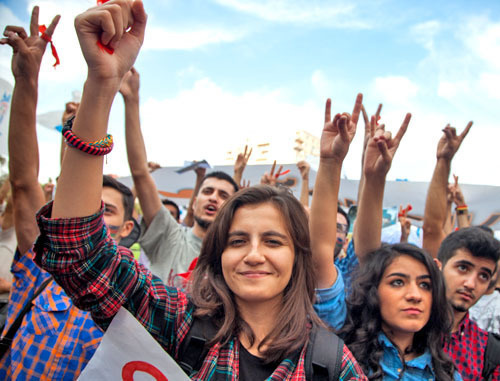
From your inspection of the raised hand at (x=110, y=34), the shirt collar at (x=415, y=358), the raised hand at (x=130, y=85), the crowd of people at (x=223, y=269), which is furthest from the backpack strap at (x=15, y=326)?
the shirt collar at (x=415, y=358)

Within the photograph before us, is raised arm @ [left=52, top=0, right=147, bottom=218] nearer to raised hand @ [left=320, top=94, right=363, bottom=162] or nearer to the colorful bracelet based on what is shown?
the colorful bracelet

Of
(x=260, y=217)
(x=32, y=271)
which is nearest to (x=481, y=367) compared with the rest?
(x=260, y=217)

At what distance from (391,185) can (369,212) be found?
3.39 m

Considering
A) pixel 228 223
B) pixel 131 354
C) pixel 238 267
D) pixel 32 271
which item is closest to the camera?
pixel 131 354

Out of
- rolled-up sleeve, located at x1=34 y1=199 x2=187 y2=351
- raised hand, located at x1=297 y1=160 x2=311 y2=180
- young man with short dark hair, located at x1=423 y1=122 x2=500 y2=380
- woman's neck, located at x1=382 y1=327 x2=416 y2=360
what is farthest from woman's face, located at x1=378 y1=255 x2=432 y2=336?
raised hand, located at x1=297 y1=160 x2=311 y2=180

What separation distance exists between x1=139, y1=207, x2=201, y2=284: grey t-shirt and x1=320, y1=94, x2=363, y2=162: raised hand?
149 cm

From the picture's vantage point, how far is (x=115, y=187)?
2.70 meters

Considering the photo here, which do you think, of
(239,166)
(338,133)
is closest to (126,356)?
(338,133)

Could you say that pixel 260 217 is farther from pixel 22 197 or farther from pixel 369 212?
pixel 22 197

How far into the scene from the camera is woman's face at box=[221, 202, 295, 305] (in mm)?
1529

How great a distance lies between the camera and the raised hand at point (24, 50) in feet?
6.27

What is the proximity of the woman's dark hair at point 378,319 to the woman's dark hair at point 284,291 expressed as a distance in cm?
55

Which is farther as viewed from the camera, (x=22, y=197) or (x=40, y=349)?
(x=22, y=197)

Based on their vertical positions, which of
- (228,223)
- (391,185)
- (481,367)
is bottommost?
(481,367)
